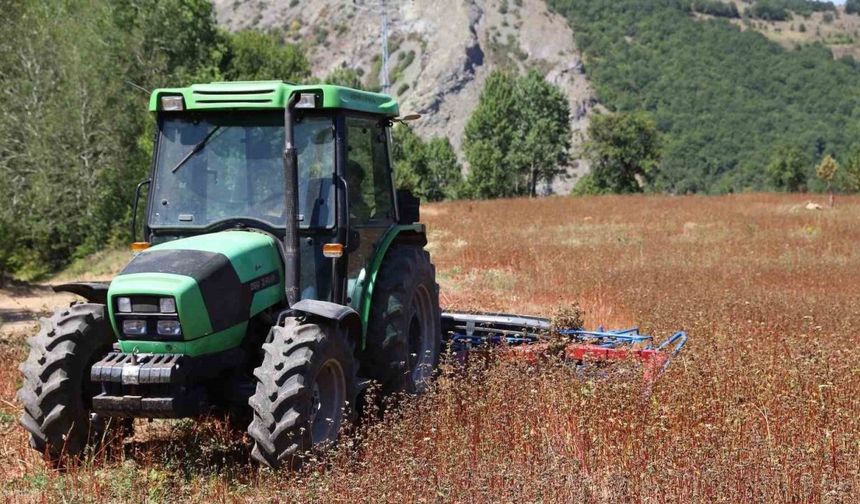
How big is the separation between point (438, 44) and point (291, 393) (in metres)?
151

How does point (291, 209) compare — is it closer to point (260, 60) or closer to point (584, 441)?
point (584, 441)

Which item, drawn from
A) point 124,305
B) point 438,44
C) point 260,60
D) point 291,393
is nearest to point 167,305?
point 124,305

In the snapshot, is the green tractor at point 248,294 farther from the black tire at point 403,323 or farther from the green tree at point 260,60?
the green tree at point 260,60

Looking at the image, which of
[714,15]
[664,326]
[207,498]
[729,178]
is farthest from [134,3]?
[714,15]

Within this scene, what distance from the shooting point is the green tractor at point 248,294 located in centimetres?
517

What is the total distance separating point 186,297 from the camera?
5.13 meters

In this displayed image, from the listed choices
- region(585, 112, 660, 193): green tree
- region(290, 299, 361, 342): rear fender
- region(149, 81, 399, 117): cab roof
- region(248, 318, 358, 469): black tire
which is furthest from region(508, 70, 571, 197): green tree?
region(248, 318, 358, 469): black tire

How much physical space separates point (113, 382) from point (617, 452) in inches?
121

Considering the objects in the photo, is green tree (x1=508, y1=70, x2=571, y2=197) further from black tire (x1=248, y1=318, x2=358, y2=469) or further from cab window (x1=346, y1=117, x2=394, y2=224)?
black tire (x1=248, y1=318, x2=358, y2=469)

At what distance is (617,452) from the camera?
537cm

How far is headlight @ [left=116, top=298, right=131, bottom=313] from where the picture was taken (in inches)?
206

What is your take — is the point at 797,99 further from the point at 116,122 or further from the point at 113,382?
the point at 113,382

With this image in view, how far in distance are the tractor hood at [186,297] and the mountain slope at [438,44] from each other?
128m

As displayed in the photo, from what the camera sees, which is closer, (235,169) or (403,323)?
(235,169)
